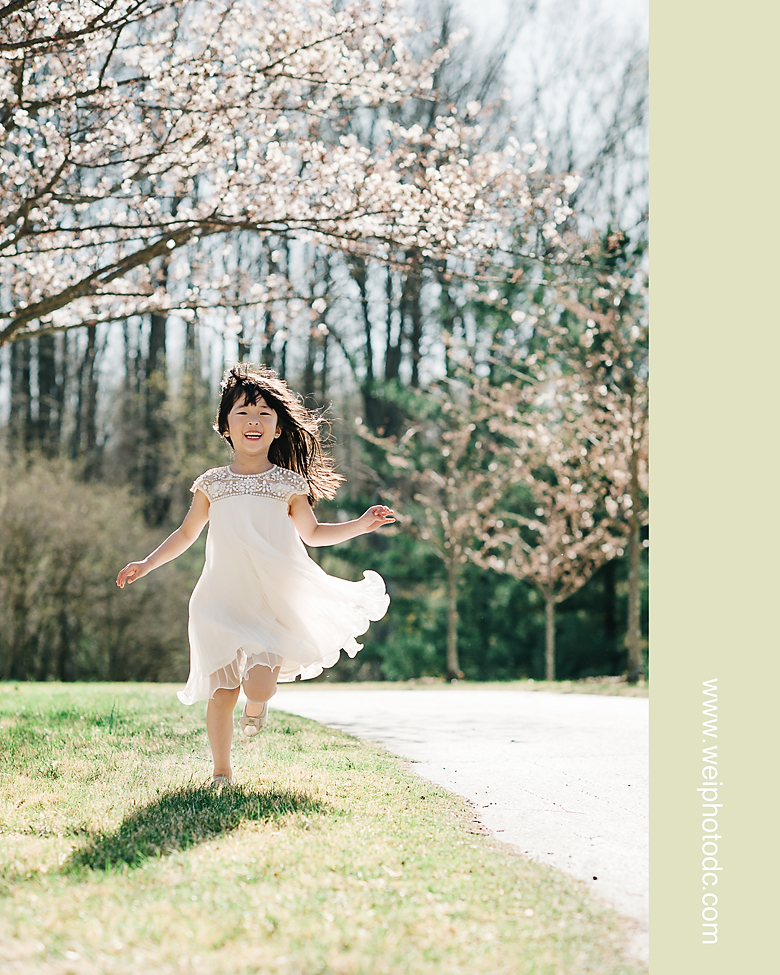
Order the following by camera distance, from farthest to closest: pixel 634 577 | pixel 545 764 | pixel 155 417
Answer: pixel 155 417
pixel 634 577
pixel 545 764

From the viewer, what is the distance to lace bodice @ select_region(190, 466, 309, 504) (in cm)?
424

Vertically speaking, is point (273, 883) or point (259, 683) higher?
point (259, 683)

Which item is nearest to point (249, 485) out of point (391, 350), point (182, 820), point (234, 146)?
point (182, 820)

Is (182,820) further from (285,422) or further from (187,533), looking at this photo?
(285,422)

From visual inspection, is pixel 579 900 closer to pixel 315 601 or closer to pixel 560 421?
pixel 315 601

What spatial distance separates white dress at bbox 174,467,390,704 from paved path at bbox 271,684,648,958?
918mm

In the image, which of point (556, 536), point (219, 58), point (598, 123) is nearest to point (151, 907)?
point (219, 58)

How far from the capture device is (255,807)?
3.50 m

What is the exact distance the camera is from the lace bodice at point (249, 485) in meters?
4.24

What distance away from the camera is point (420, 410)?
18.3 meters

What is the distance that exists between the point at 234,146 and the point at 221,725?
5.57m

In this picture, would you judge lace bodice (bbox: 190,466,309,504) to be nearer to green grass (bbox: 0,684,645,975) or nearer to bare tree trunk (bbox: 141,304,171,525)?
green grass (bbox: 0,684,645,975)

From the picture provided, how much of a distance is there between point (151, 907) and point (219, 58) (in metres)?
6.82

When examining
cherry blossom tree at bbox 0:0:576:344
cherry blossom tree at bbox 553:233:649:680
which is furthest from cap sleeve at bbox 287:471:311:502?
cherry blossom tree at bbox 553:233:649:680
